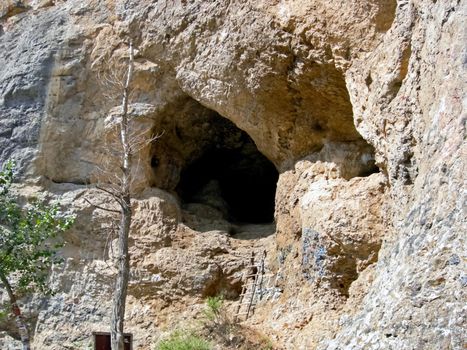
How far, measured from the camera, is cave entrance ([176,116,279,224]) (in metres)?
10.7

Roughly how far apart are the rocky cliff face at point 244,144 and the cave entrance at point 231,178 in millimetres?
32

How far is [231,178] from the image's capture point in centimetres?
1162

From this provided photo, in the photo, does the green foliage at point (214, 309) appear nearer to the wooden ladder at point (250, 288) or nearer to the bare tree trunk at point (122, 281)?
the wooden ladder at point (250, 288)

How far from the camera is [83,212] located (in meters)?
9.64

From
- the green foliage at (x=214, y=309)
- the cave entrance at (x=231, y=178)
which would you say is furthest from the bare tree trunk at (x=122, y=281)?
the cave entrance at (x=231, y=178)

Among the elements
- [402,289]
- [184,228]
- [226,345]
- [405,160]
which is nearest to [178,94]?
[184,228]

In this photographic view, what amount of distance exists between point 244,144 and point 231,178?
2.80ft

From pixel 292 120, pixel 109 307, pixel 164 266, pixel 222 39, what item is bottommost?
pixel 109 307

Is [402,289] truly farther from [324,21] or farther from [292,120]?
[292,120]

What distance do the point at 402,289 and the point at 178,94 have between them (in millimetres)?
6218

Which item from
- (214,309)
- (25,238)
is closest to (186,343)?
(214,309)

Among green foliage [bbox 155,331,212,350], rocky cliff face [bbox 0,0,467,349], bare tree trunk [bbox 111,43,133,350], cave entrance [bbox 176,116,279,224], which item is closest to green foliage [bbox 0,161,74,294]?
rocky cliff face [bbox 0,0,467,349]

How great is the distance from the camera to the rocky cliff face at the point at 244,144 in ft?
18.1

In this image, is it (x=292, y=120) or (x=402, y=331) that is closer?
(x=402, y=331)
